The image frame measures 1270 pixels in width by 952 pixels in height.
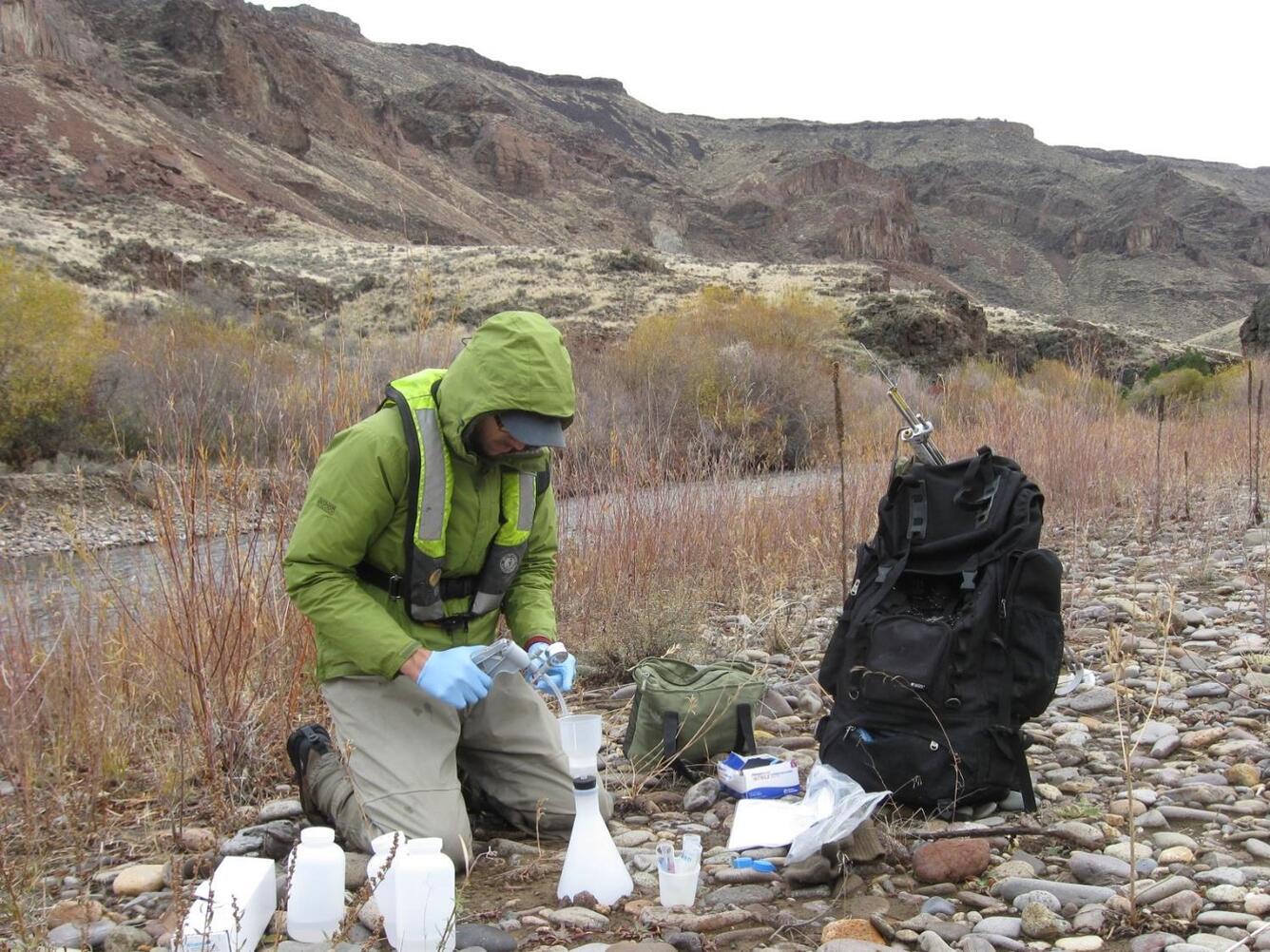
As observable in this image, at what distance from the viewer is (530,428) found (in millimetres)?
2900

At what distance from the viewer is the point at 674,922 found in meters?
2.57

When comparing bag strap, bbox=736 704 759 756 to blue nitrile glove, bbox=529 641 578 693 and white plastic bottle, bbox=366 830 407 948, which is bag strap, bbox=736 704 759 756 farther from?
white plastic bottle, bbox=366 830 407 948

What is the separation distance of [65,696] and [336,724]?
1.05 metres

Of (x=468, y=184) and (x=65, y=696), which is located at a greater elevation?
(x=468, y=184)

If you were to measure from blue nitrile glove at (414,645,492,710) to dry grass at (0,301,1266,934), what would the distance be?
2.42ft

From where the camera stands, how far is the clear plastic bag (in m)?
2.74

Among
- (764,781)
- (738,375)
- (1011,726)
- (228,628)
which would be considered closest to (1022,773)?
(1011,726)

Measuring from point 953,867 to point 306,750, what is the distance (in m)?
1.84

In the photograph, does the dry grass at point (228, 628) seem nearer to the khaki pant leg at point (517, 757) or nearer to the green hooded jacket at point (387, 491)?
the green hooded jacket at point (387, 491)

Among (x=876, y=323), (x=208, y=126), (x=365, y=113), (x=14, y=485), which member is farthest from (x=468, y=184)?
(x=14, y=485)

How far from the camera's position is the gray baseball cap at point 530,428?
2.88 meters

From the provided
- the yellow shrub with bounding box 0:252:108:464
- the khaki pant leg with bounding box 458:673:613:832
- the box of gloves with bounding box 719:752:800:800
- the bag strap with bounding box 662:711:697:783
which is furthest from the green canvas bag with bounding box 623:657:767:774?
the yellow shrub with bounding box 0:252:108:464

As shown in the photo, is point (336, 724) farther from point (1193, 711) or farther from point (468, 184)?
point (468, 184)

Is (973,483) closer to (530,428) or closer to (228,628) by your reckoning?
(530,428)
